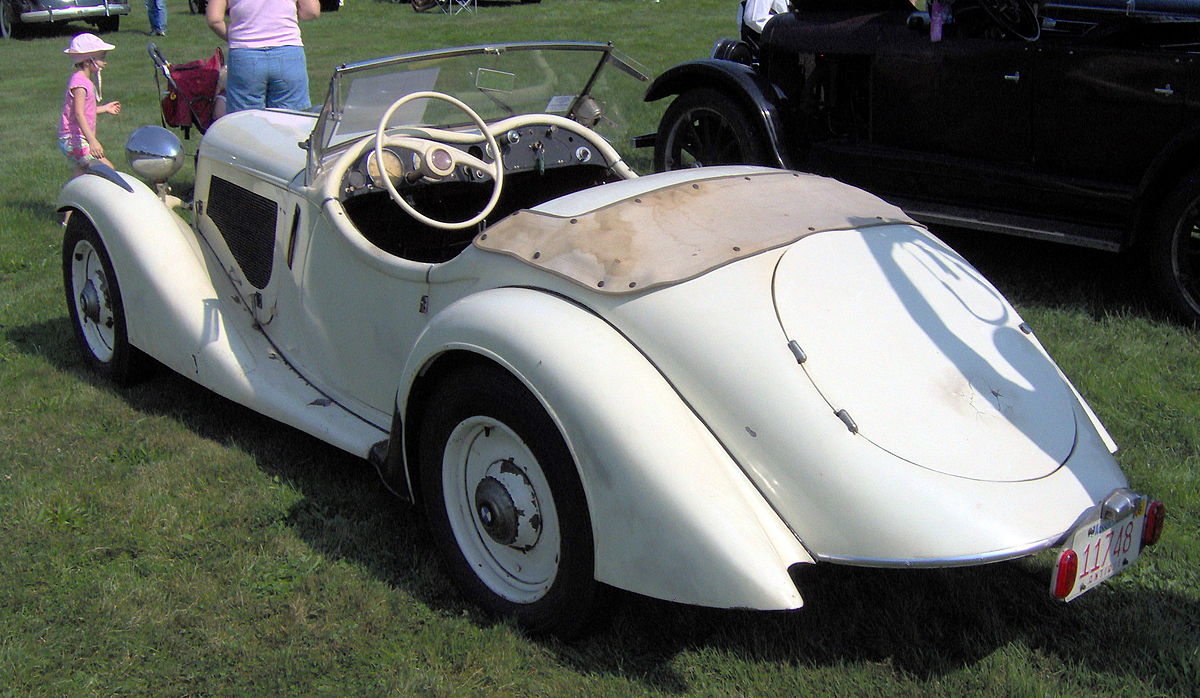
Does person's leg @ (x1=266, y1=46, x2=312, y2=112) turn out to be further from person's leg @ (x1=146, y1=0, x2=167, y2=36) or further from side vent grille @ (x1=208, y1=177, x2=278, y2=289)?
person's leg @ (x1=146, y1=0, x2=167, y2=36)

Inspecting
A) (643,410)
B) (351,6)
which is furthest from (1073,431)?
(351,6)

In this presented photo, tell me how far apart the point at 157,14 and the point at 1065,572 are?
19.7 meters

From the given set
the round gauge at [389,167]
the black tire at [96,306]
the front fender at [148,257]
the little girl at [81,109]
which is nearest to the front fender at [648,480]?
the round gauge at [389,167]

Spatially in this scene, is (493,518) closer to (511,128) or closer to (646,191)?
(646,191)

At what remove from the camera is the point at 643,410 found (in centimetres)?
253

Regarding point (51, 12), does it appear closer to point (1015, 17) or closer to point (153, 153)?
point (153, 153)

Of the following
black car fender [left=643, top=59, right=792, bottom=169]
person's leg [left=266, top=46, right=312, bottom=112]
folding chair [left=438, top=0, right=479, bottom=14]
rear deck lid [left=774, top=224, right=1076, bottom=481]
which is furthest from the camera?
folding chair [left=438, top=0, right=479, bottom=14]

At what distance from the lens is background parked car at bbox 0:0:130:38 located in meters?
18.3

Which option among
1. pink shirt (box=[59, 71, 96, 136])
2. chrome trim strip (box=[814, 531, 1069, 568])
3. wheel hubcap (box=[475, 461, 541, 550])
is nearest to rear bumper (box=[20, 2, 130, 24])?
pink shirt (box=[59, 71, 96, 136])

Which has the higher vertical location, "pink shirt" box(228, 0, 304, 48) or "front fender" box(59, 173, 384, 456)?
"pink shirt" box(228, 0, 304, 48)

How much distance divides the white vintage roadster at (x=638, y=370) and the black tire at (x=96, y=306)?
393 millimetres

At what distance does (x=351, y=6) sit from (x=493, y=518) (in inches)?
845

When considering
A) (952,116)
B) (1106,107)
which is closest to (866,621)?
(1106,107)

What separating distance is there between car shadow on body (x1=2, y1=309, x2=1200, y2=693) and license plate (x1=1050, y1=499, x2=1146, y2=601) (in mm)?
335
